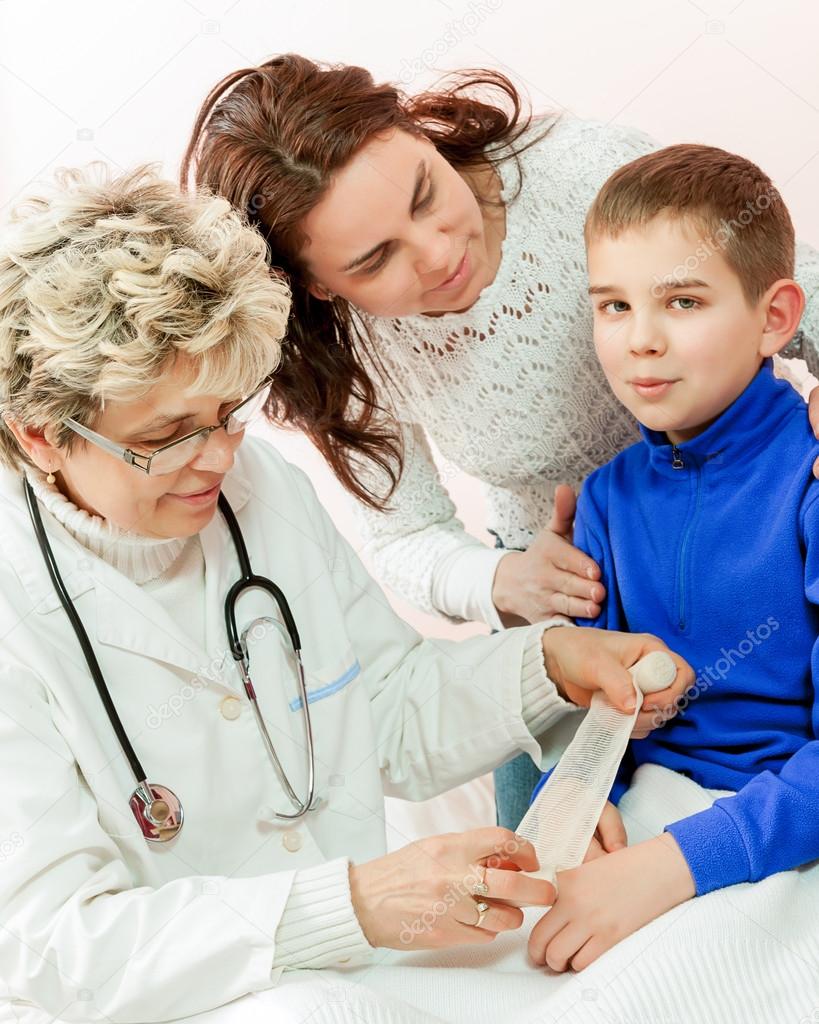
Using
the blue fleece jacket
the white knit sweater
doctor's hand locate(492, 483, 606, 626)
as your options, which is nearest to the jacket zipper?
the blue fleece jacket

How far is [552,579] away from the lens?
1.72 meters

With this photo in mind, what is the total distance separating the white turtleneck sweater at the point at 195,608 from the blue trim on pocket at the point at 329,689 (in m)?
0.15

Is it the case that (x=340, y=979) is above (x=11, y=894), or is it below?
below

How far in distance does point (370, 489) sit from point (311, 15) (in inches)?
46.8

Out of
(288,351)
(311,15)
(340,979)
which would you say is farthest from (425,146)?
(311,15)

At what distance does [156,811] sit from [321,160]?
82 cm

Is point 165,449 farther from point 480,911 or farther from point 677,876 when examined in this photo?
point 677,876

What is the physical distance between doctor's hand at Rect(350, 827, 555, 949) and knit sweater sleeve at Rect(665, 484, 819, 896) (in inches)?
6.7

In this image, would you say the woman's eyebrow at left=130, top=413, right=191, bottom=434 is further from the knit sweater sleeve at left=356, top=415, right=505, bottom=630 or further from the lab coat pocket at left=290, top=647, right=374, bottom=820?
the knit sweater sleeve at left=356, top=415, right=505, bottom=630

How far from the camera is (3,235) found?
52.5 inches

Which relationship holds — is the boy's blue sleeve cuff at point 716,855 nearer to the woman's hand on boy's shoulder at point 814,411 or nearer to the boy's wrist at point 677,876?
the boy's wrist at point 677,876

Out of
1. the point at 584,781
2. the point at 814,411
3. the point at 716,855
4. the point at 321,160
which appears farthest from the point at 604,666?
the point at 321,160

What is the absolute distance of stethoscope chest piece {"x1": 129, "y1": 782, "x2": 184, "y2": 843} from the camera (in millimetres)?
1420

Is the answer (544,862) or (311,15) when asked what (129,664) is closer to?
(544,862)
